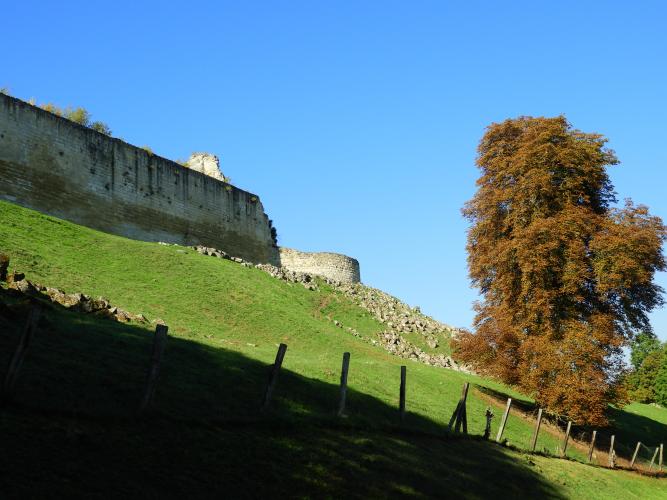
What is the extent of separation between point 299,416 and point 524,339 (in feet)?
50.4

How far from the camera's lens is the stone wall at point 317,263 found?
2259 inches

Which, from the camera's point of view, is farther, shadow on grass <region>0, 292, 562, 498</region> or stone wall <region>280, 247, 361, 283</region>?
stone wall <region>280, 247, 361, 283</region>

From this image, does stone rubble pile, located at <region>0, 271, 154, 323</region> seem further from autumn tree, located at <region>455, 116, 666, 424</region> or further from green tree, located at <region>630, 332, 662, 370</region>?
green tree, located at <region>630, 332, 662, 370</region>

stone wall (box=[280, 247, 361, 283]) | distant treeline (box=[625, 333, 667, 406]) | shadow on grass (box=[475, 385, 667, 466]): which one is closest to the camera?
shadow on grass (box=[475, 385, 667, 466])

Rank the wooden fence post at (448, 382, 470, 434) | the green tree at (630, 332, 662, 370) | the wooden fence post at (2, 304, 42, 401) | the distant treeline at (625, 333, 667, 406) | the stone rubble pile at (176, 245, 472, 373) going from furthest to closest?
A: the green tree at (630, 332, 662, 370), the distant treeline at (625, 333, 667, 406), the stone rubble pile at (176, 245, 472, 373), the wooden fence post at (448, 382, 470, 434), the wooden fence post at (2, 304, 42, 401)

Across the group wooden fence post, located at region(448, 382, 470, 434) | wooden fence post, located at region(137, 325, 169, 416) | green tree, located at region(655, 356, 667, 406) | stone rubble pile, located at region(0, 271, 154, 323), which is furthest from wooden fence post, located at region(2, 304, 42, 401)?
green tree, located at region(655, 356, 667, 406)

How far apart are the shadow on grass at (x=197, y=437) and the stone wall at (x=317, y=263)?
3889 centimetres

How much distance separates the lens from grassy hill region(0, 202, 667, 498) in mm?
9055

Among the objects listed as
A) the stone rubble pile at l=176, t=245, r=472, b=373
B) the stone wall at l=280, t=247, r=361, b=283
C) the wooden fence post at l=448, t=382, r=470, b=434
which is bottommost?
the wooden fence post at l=448, t=382, r=470, b=434

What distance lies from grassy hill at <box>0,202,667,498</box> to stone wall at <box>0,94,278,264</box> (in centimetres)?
327

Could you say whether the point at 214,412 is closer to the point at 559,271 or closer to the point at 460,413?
the point at 460,413

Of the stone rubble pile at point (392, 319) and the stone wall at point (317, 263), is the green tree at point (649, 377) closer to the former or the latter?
the stone rubble pile at point (392, 319)

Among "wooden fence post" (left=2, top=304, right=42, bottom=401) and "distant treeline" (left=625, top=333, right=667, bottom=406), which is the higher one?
"distant treeline" (left=625, top=333, right=667, bottom=406)

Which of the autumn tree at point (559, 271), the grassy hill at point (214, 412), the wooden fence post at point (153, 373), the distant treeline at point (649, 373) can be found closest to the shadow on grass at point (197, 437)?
the grassy hill at point (214, 412)
